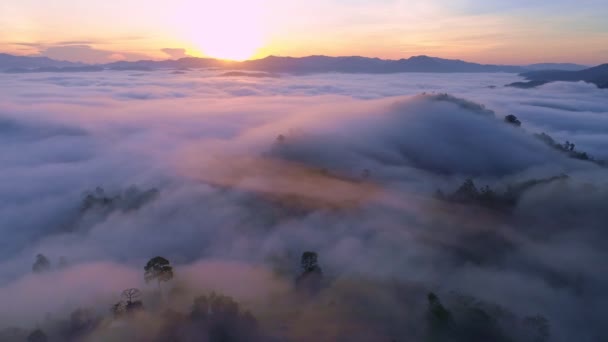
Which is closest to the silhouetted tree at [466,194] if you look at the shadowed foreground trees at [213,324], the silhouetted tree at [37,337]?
the shadowed foreground trees at [213,324]

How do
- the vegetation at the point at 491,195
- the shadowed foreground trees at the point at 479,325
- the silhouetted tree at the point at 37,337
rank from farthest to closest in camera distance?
the vegetation at the point at 491,195
the silhouetted tree at the point at 37,337
the shadowed foreground trees at the point at 479,325

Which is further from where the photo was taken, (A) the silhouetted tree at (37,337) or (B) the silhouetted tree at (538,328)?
(A) the silhouetted tree at (37,337)

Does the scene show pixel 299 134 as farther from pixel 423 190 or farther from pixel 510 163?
pixel 510 163

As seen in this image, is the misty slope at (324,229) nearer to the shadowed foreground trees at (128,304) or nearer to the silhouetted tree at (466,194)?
the silhouetted tree at (466,194)

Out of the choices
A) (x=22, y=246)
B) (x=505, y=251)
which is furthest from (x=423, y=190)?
(x=22, y=246)

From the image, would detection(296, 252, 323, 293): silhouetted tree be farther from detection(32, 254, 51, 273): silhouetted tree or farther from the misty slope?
detection(32, 254, 51, 273): silhouetted tree

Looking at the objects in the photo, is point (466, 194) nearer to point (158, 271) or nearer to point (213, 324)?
point (213, 324)

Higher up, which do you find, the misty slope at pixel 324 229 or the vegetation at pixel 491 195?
the vegetation at pixel 491 195

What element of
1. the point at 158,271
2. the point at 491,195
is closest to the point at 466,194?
the point at 491,195
